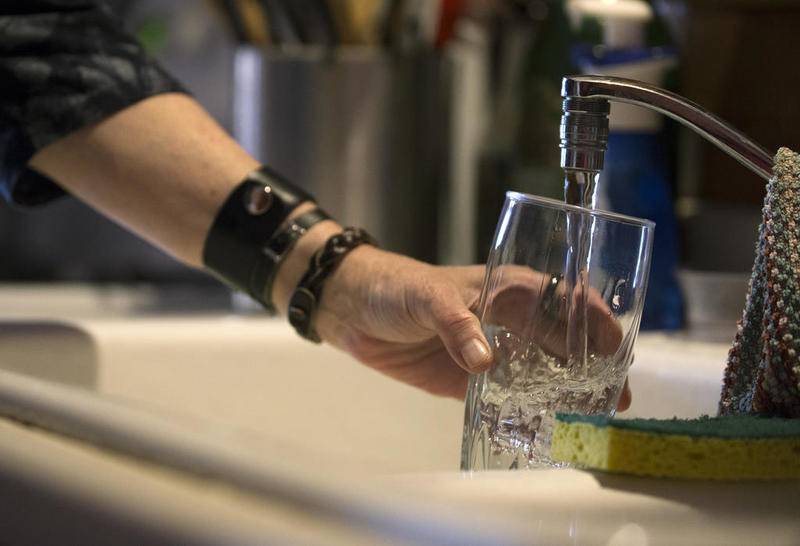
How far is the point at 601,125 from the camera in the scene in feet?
1.46

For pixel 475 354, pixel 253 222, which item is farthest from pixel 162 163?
pixel 475 354

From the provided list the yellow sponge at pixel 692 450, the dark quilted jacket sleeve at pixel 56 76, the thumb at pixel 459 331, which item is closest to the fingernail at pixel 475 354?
the thumb at pixel 459 331

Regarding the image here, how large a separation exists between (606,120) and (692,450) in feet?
0.49

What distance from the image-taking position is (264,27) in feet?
3.50

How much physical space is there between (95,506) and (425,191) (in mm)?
751

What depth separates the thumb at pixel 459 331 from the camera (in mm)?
478

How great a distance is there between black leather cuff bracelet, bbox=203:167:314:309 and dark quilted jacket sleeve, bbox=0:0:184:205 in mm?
79

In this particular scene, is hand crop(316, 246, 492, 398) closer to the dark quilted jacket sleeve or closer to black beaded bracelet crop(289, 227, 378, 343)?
black beaded bracelet crop(289, 227, 378, 343)

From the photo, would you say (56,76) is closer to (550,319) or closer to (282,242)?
(282,242)

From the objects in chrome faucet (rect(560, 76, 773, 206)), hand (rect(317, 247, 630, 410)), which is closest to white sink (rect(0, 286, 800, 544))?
hand (rect(317, 247, 630, 410))

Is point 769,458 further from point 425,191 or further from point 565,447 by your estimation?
point 425,191

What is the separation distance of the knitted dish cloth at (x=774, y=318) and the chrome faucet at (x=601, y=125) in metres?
0.02

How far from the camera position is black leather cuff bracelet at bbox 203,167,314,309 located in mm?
667

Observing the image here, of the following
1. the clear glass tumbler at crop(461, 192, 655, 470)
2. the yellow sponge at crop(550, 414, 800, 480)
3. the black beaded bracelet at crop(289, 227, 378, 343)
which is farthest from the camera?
the black beaded bracelet at crop(289, 227, 378, 343)
